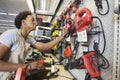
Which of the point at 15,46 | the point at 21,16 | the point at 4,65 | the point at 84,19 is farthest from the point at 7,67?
the point at 84,19

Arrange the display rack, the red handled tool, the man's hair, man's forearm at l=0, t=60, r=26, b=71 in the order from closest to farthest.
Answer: the display rack → the red handled tool → man's forearm at l=0, t=60, r=26, b=71 → the man's hair

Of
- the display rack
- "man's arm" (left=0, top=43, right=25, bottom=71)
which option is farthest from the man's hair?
the display rack

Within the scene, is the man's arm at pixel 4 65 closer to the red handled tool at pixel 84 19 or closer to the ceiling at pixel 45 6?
the red handled tool at pixel 84 19

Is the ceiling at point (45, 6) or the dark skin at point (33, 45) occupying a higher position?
the ceiling at point (45, 6)

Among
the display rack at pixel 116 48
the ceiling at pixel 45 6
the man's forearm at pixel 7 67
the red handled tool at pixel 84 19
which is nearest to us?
the display rack at pixel 116 48

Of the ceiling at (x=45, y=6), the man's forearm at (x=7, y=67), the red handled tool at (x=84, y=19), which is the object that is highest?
the ceiling at (x=45, y=6)

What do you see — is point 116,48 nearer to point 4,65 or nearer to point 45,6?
point 4,65

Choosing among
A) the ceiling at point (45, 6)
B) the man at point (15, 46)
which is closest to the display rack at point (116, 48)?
the man at point (15, 46)

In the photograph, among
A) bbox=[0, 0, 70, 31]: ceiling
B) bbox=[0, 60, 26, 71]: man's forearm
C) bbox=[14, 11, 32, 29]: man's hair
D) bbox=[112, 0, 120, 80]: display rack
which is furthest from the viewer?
bbox=[0, 0, 70, 31]: ceiling

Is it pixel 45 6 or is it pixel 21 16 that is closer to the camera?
pixel 21 16

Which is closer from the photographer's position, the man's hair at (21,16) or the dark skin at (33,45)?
the dark skin at (33,45)

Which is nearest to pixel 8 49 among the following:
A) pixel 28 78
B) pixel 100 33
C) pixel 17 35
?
pixel 17 35

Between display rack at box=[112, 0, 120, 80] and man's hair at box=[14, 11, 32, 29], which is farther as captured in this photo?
man's hair at box=[14, 11, 32, 29]

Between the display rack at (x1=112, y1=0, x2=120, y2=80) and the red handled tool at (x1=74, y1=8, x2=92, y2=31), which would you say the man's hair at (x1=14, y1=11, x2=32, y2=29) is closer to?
the red handled tool at (x1=74, y1=8, x2=92, y2=31)
